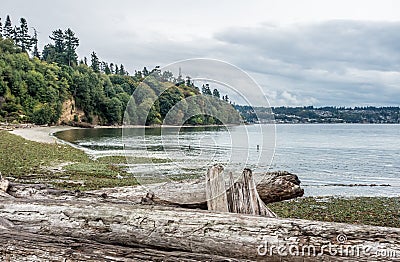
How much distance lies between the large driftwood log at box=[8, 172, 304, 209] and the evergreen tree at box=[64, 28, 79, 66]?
387ft

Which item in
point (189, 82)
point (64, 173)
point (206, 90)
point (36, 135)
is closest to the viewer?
point (206, 90)

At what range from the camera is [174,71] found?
17.0 feet

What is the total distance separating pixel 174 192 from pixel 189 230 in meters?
1.64

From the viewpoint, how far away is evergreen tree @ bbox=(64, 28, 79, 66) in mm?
116156

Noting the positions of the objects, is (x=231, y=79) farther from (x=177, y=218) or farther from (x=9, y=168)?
(x=9, y=168)

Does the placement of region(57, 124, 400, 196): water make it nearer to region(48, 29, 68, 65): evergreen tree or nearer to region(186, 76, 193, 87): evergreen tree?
region(186, 76, 193, 87): evergreen tree

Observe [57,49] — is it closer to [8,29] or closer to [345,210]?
[8,29]

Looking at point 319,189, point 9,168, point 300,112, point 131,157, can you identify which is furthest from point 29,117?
point 300,112

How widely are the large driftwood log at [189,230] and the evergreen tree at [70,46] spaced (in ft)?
391

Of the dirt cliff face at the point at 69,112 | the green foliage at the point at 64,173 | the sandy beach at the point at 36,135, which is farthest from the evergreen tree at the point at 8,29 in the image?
the green foliage at the point at 64,173

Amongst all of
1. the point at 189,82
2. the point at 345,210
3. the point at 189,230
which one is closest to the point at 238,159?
the point at 189,82

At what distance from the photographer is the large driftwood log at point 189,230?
3.46 m

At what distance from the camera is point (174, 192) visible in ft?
17.7

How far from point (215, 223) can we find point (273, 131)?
5.64 feet
